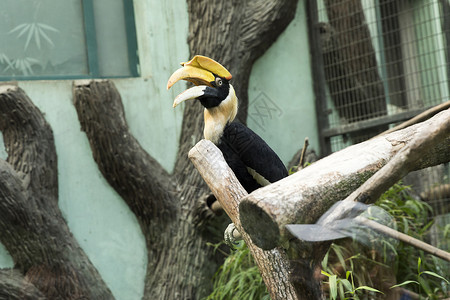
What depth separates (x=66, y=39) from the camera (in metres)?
3.34

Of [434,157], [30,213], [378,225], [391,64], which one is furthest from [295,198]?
[391,64]

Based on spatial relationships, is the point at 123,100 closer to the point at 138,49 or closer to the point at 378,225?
the point at 138,49

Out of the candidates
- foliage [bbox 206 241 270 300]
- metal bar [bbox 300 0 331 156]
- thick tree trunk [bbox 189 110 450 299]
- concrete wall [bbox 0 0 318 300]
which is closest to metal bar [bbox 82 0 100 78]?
concrete wall [bbox 0 0 318 300]

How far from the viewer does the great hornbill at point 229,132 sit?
2314 mm

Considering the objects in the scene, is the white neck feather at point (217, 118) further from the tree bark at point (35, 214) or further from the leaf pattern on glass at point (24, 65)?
Result: the leaf pattern on glass at point (24, 65)

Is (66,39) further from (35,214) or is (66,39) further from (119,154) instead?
(35,214)

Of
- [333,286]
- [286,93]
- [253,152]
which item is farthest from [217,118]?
[286,93]

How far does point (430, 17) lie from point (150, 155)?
180 cm

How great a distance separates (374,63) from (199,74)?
1.85m

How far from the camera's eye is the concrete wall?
3.21 m

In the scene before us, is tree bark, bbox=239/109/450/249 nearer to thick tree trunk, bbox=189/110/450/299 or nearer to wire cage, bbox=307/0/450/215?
thick tree trunk, bbox=189/110/450/299

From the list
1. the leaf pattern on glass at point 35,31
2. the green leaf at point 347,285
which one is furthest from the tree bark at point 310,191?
the leaf pattern on glass at point 35,31

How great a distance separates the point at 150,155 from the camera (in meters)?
3.41

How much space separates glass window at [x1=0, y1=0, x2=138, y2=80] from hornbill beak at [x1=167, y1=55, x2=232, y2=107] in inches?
46.3
